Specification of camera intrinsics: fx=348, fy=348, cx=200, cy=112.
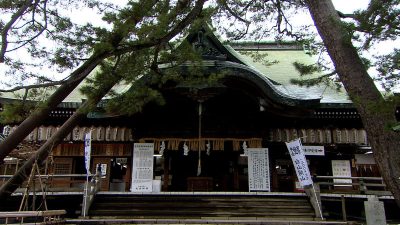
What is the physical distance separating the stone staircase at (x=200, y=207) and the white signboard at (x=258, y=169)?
1.22 metres

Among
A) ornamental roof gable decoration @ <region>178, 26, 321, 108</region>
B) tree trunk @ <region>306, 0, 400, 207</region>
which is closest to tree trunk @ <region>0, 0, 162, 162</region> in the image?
tree trunk @ <region>306, 0, 400, 207</region>

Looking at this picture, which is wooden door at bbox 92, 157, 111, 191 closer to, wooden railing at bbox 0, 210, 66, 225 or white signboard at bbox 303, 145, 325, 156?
wooden railing at bbox 0, 210, 66, 225

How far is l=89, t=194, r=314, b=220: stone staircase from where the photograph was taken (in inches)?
387

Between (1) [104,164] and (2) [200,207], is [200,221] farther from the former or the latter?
(1) [104,164]

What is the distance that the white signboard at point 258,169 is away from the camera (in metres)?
12.2

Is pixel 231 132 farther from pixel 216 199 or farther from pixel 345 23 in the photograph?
pixel 345 23

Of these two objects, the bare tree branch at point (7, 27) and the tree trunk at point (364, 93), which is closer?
the tree trunk at point (364, 93)

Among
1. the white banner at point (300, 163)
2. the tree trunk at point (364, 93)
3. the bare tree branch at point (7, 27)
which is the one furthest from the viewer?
the white banner at point (300, 163)

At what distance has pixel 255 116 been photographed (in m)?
12.6

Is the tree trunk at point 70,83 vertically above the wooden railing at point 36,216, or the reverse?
the tree trunk at point 70,83

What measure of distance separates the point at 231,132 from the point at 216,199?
114 inches

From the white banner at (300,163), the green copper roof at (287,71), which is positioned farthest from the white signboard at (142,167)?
the white banner at (300,163)

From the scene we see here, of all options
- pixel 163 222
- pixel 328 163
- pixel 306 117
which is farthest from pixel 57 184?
pixel 328 163

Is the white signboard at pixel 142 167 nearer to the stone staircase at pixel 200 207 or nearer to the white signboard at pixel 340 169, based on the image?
the stone staircase at pixel 200 207
